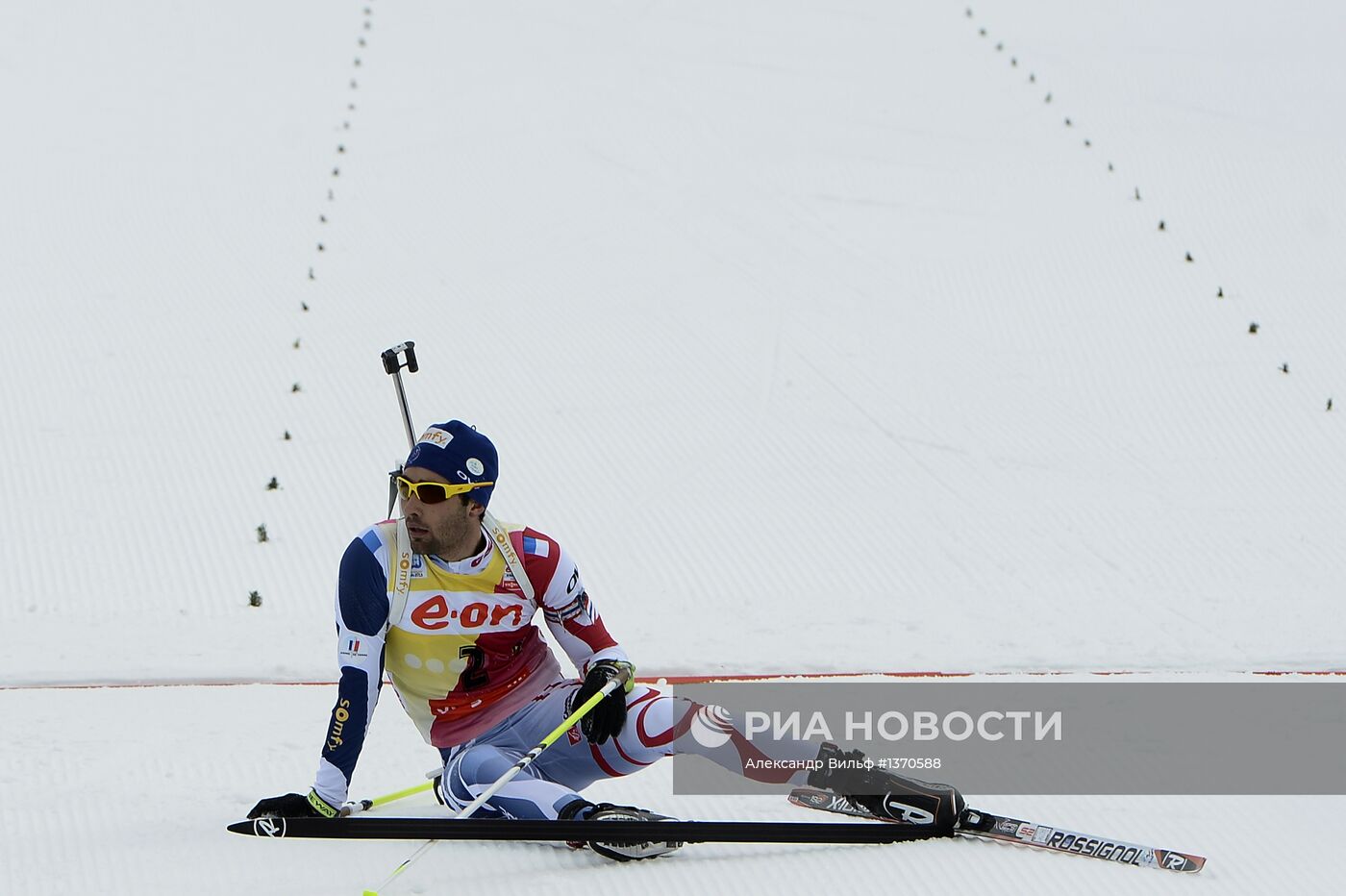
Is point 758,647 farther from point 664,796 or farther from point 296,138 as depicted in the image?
point 296,138

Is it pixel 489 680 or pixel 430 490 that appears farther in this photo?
pixel 489 680

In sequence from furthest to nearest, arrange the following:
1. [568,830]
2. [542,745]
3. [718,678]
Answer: [718,678], [542,745], [568,830]

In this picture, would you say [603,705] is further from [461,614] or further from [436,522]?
[436,522]

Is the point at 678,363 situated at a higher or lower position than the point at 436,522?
higher

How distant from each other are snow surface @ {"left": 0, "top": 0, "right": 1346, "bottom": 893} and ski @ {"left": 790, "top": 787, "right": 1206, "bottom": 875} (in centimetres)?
8

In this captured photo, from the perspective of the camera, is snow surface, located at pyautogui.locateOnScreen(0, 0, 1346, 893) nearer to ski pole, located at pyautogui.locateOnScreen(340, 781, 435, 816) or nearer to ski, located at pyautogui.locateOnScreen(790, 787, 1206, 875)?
ski, located at pyautogui.locateOnScreen(790, 787, 1206, 875)

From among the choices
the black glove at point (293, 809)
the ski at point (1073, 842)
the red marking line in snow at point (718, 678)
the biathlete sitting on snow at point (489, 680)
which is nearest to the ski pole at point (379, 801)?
the biathlete sitting on snow at point (489, 680)

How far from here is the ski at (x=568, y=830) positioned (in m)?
3.14

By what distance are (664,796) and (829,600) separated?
7.33 ft

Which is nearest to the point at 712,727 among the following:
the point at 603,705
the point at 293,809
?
the point at 603,705

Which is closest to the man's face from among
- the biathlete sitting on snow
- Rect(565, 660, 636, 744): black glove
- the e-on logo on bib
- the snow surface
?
the biathlete sitting on snow

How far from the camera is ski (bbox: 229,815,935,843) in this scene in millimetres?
3141

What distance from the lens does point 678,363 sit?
8.03 m

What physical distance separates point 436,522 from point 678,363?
4881 mm
